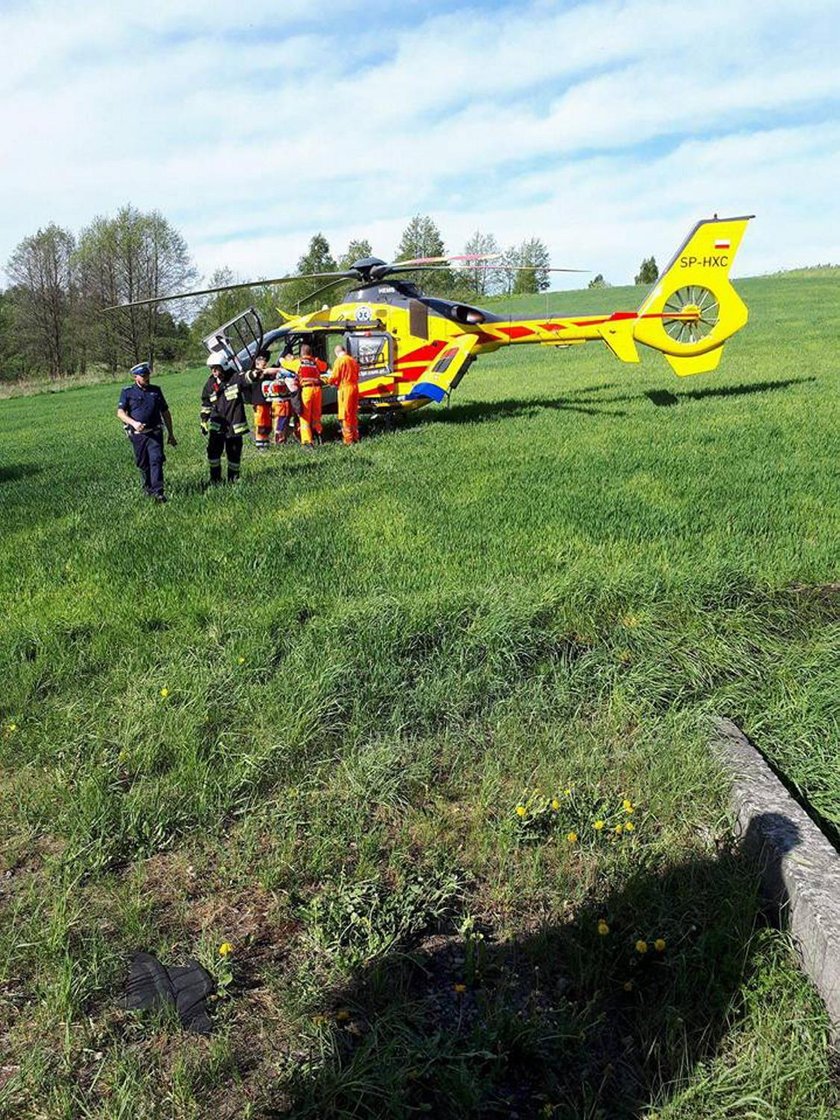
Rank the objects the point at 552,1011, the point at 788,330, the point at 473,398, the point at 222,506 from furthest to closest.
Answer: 1. the point at 788,330
2. the point at 473,398
3. the point at 222,506
4. the point at 552,1011

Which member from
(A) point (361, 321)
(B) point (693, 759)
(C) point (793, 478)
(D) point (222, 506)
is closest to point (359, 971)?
(B) point (693, 759)

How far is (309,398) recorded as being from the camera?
12391mm

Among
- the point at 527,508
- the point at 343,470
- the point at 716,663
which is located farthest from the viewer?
the point at 343,470

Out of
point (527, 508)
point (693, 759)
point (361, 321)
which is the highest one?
point (361, 321)

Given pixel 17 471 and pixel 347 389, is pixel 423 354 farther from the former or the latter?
pixel 17 471

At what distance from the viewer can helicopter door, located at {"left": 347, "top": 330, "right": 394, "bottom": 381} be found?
42.3 ft

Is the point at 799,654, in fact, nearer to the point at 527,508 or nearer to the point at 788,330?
the point at 527,508

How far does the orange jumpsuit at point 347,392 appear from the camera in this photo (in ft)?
39.3

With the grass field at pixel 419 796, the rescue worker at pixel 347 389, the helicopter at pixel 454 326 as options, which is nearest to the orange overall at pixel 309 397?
the rescue worker at pixel 347 389

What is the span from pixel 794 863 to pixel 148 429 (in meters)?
7.82

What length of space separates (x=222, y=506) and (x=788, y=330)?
68.6 ft

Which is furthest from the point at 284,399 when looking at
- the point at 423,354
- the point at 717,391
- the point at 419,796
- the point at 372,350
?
the point at 419,796

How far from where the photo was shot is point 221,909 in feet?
10.3

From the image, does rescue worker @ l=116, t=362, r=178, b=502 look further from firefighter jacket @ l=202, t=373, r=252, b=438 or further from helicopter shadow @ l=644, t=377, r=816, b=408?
helicopter shadow @ l=644, t=377, r=816, b=408
